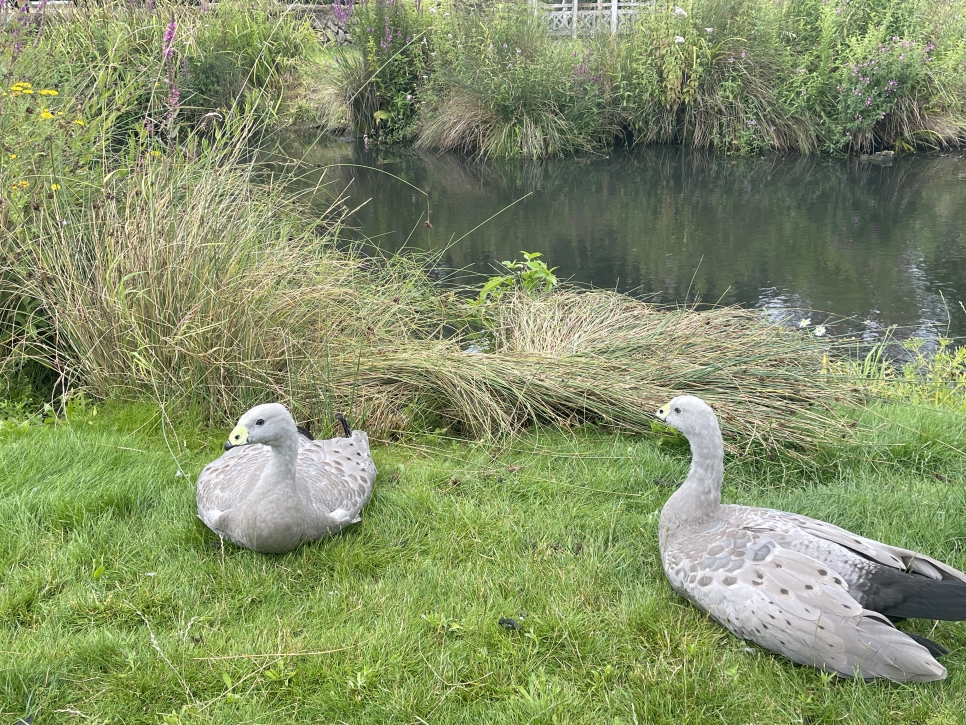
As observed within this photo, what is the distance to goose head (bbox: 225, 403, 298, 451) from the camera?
114 inches

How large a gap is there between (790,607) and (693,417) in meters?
0.76

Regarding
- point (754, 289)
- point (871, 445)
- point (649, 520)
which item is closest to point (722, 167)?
point (754, 289)

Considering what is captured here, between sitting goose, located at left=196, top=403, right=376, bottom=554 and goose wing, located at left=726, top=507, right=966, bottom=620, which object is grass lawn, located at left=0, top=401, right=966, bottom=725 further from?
goose wing, located at left=726, top=507, right=966, bottom=620

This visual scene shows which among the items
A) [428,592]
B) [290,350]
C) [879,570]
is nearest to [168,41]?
[290,350]

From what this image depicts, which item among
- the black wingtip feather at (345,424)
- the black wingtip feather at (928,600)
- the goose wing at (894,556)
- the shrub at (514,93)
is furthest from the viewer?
the shrub at (514,93)

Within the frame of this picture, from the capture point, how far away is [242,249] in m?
4.59

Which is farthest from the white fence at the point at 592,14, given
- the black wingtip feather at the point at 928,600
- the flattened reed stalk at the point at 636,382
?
the black wingtip feather at the point at 928,600

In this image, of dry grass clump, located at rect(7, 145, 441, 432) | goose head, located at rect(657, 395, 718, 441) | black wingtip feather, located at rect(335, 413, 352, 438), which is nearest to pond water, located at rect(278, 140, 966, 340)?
dry grass clump, located at rect(7, 145, 441, 432)

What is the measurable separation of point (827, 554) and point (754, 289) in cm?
605

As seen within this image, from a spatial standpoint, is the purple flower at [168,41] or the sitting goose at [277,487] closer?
the sitting goose at [277,487]

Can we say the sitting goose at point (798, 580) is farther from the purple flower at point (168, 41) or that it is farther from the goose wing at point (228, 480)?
the purple flower at point (168, 41)

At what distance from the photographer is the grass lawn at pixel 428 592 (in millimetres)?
2479

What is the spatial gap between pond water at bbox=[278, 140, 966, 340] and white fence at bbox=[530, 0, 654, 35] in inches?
117

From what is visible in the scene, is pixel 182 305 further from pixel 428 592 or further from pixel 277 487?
pixel 428 592
